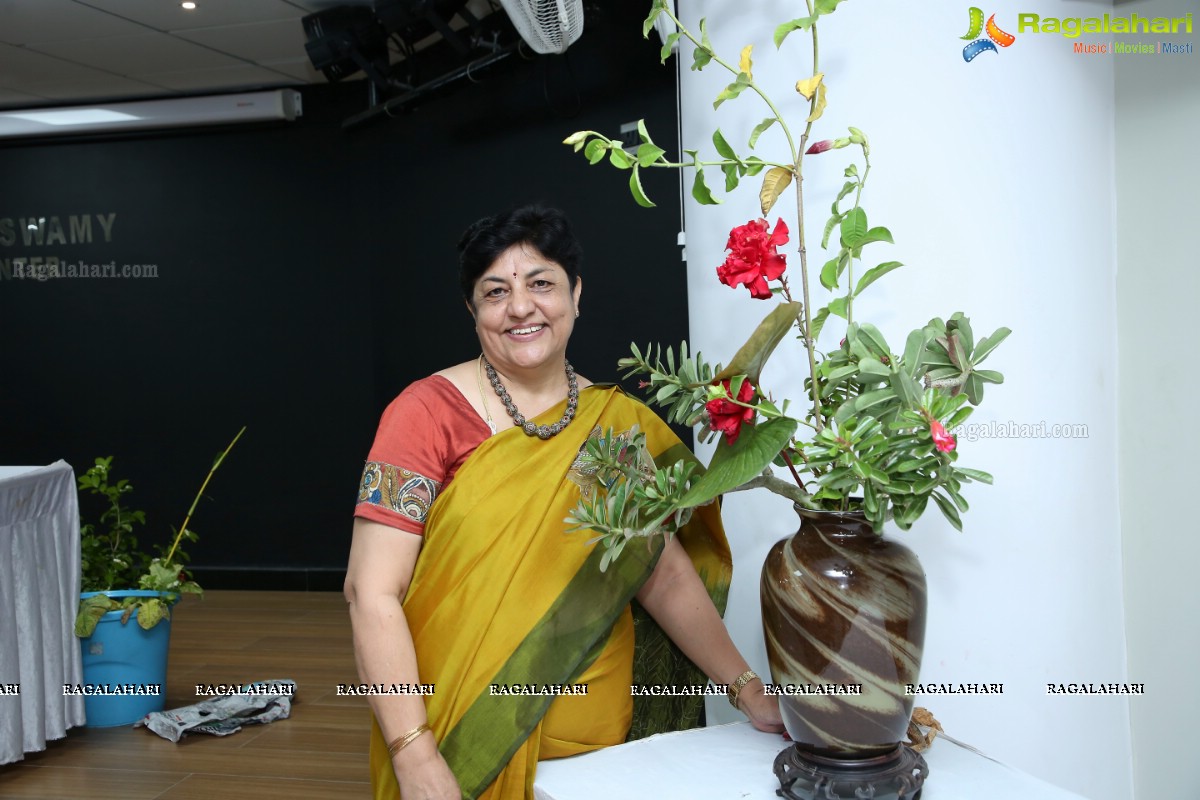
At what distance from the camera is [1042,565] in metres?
1.43

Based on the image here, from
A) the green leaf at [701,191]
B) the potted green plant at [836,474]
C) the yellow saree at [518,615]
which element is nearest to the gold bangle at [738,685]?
the yellow saree at [518,615]

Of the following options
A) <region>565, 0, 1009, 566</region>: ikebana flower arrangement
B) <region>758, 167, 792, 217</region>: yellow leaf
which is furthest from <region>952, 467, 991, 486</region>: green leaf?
<region>758, 167, 792, 217</region>: yellow leaf

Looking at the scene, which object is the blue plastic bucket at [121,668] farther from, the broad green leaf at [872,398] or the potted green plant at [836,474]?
the broad green leaf at [872,398]

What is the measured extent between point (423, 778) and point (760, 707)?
48cm

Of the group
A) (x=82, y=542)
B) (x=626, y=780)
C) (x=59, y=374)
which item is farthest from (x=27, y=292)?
(x=626, y=780)

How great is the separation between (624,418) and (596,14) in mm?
3003

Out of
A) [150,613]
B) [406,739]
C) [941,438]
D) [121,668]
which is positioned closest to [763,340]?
[941,438]

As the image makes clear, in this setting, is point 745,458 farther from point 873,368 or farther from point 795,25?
point 795,25

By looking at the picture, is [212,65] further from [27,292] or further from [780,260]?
[780,260]

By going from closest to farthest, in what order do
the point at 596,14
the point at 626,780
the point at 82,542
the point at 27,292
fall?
A: the point at 626,780 → the point at 82,542 → the point at 596,14 → the point at 27,292

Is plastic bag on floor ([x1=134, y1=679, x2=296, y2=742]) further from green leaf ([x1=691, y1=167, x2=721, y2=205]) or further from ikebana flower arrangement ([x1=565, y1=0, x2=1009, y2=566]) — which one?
green leaf ([x1=691, y1=167, x2=721, y2=205])

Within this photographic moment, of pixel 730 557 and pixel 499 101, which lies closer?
pixel 730 557

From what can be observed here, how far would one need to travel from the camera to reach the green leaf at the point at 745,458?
0.98m

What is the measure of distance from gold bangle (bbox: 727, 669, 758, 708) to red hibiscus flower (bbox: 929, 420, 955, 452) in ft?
2.24
